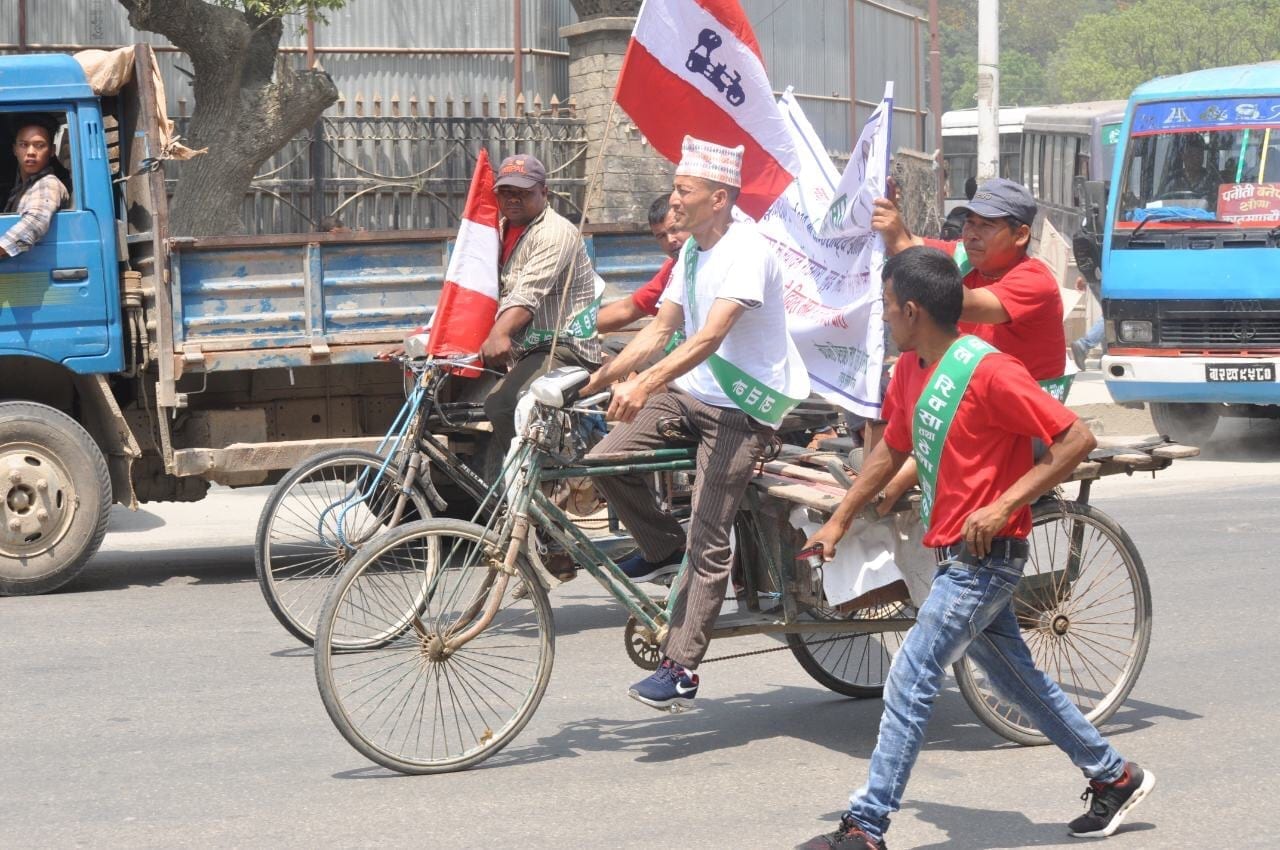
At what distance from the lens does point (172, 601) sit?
27.2ft

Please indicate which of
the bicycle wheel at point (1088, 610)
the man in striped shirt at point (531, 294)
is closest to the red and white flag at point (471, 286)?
the man in striped shirt at point (531, 294)

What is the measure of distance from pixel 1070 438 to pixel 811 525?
1.23 m

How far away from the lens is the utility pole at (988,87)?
64.3 feet

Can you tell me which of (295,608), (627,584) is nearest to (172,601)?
(295,608)

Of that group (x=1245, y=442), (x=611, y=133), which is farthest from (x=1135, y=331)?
(x=611, y=133)

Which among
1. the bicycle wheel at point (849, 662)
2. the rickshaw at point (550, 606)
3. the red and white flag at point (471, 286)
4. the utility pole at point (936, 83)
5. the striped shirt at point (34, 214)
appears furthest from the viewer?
the utility pole at point (936, 83)

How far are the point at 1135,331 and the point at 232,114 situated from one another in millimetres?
7461

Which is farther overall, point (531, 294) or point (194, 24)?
point (194, 24)

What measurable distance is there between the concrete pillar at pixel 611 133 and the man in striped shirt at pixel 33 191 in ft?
29.9

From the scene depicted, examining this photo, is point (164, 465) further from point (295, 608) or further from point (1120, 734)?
point (1120, 734)

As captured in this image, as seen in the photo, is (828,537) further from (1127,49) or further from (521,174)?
(1127,49)

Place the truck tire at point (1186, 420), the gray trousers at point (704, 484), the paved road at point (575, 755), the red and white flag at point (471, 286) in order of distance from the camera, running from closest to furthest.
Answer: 1. the paved road at point (575, 755)
2. the gray trousers at point (704, 484)
3. the red and white flag at point (471, 286)
4. the truck tire at point (1186, 420)

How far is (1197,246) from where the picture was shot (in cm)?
1333

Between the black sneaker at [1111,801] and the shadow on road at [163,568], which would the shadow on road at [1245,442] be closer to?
the shadow on road at [163,568]
